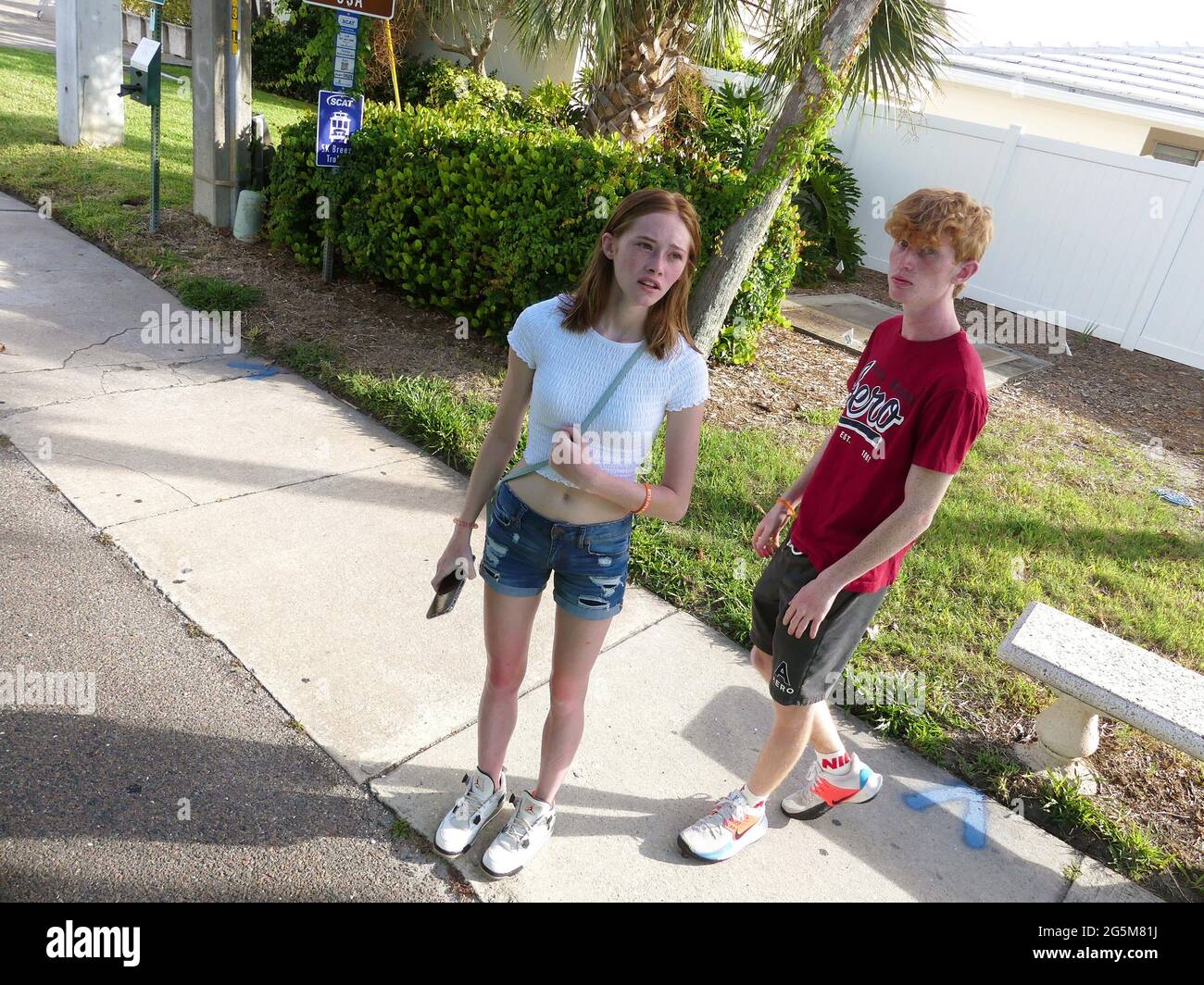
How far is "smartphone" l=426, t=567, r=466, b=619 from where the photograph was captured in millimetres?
2385

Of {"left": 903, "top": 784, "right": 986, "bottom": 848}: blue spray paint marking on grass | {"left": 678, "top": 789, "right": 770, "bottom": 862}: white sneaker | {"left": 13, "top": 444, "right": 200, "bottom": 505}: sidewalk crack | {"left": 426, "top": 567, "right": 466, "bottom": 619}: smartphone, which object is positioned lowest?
{"left": 13, "top": 444, "right": 200, "bottom": 505}: sidewalk crack

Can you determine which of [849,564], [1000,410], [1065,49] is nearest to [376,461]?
[849,564]

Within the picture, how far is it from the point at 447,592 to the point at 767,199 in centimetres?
460

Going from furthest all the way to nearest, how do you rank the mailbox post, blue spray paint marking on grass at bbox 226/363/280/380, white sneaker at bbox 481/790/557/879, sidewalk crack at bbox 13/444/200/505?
the mailbox post < blue spray paint marking on grass at bbox 226/363/280/380 < sidewalk crack at bbox 13/444/200/505 < white sneaker at bbox 481/790/557/879

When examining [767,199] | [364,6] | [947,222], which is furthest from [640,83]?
[947,222]

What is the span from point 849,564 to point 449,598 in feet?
3.59

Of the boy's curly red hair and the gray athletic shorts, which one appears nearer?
the boy's curly red hair

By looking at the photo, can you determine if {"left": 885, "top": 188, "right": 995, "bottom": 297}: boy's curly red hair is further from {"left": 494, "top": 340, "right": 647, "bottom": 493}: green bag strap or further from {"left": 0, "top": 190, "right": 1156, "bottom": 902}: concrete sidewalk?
{"left": 0, "top": 190, "right": 1156, "bottom": 902}: concrete sidewalk

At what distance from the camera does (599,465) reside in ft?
7.23

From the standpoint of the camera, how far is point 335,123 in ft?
22.2

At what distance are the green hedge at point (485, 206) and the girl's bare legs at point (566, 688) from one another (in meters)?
3.97

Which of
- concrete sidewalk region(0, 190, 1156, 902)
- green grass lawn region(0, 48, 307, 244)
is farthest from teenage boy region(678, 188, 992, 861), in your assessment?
green grass lawn region(0, 48, 307, 244)

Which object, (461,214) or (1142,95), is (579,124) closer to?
(461,214)

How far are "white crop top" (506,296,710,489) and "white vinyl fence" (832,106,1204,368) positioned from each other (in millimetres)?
7554
